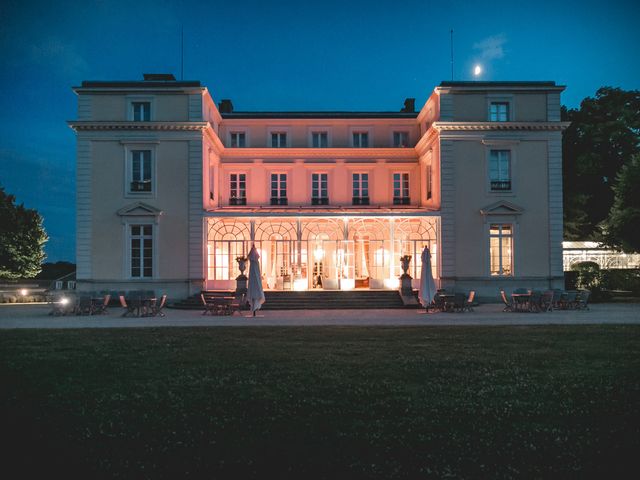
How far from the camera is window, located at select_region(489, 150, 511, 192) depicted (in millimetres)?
21078

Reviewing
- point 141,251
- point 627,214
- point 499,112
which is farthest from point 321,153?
point 627,214

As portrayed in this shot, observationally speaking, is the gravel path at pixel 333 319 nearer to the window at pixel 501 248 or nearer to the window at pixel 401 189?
the window at pixel 501 248

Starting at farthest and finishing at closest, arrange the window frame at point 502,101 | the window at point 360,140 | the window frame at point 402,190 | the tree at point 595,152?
the tree at point 595,152, the window at point 360,140, the window frame at point 402,190, the window frame at point 502,101

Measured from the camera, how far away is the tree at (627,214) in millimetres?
22641

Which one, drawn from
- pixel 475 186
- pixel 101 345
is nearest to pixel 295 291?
pixel 475 186

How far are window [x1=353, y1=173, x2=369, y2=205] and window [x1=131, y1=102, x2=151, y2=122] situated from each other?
9.85 meters

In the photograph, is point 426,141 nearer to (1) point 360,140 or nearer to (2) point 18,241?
(1) point 360,140

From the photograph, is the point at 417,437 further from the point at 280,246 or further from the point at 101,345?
the point at 280,246

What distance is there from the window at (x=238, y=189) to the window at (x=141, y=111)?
5.24m

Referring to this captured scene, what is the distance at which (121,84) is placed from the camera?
2067 centimetres

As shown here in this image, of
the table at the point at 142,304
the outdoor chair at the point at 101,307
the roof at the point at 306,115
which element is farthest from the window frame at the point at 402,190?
the outdoor chair at the point at 101,307

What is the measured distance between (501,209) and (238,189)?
12006 millimetres

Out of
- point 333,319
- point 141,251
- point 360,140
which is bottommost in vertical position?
point 333,319

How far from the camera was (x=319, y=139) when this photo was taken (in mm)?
25141
